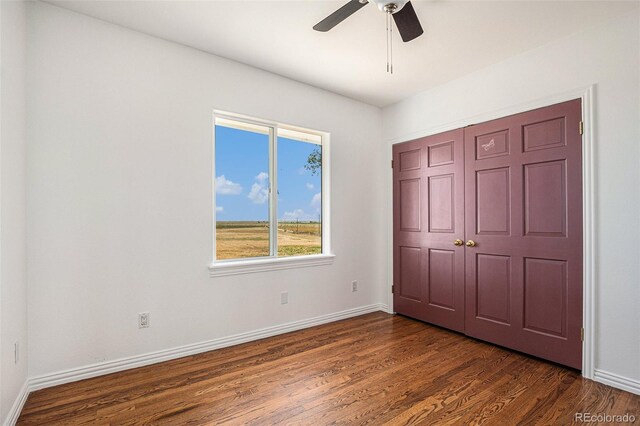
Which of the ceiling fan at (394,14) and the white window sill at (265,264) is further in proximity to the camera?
the white window sill at (265,264)

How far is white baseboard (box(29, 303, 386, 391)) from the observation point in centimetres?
221

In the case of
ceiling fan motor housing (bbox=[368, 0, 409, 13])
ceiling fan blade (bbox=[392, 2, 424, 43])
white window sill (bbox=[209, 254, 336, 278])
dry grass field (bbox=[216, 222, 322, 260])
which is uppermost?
ceiling fan motor housing (bbox=[368, 0, 409, 13])

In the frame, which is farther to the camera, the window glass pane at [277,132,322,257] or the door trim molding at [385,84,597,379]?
the window glass pane at [277,132,322,257]

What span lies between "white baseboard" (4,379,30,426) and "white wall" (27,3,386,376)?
12cm

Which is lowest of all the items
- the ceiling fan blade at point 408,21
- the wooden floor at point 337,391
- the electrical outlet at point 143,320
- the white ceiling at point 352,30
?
the wooden floor at point 337,391

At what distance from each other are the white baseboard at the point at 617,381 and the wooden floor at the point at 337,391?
0.22 feet

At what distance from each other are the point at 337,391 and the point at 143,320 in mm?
1590

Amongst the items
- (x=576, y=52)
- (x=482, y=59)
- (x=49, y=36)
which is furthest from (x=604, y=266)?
(x=49, y=36)

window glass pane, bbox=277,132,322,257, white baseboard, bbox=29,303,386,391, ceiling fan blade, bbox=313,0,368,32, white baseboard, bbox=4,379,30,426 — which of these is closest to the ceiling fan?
ceiling fan blade, bbox=313,0,368,32

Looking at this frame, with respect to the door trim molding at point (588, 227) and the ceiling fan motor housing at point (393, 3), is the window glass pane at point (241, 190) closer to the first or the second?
the ceiling fan motor housing at point (393, 3)

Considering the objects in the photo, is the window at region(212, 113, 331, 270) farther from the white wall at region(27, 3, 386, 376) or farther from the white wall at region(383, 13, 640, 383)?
the white wall at region(383, 13, 640, 383)

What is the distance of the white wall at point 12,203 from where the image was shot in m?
1.73

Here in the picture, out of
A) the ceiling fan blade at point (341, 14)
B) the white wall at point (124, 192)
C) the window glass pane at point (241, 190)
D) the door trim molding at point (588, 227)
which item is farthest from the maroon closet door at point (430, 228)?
the ceiling fan blade at point (341, 14)

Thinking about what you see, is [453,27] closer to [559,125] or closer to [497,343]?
[559,125]
